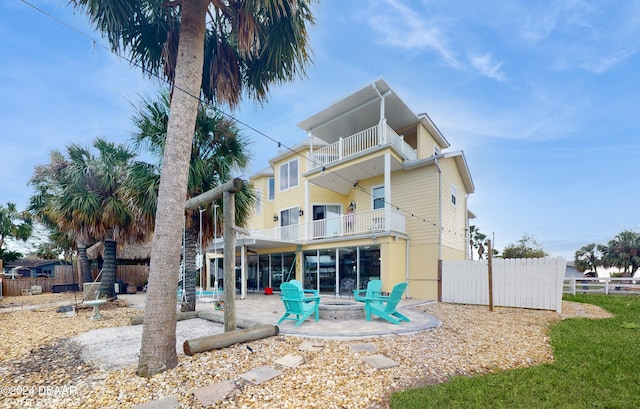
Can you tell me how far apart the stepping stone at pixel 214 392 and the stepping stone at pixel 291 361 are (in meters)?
0.87

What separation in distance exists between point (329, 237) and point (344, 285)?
2.21 meters

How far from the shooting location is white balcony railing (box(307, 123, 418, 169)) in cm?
1255

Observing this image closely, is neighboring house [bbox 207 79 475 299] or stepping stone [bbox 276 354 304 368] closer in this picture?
stepping stone [bbox 276 354 304 368]

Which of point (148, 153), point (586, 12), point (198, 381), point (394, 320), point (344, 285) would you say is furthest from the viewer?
point (344, 285)

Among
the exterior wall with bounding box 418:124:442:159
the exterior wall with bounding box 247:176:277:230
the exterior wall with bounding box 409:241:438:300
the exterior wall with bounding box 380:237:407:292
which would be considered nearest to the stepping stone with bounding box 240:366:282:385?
the exterior wall with bounding box 380:237:407:292

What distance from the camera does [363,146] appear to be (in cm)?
1343

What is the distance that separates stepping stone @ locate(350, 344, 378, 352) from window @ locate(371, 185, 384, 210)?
9.42 metres

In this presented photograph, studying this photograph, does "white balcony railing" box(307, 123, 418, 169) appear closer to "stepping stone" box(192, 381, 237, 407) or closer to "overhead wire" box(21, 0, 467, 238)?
"overhead wire" box(21, 0, 467, 238)

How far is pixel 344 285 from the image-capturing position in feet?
43.2

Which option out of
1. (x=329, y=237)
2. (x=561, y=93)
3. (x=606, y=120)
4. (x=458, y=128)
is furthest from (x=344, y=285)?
(x=606, y=120)

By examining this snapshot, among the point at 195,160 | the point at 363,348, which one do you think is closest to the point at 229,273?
the point at 363,348

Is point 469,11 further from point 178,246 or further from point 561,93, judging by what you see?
point 178,246

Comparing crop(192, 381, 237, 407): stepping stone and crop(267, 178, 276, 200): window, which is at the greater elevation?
crop(267, 178, 276, 200): window

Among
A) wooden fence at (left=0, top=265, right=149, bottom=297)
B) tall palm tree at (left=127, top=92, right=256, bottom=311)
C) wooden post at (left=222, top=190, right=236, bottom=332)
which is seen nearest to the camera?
wooden post at (left=222, top=190, right=236, bottom=332)
